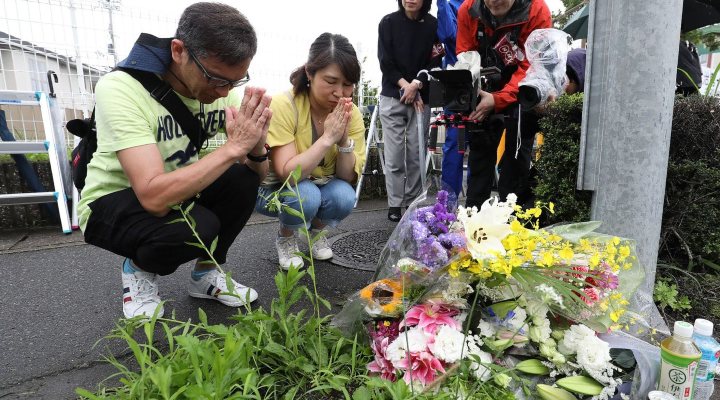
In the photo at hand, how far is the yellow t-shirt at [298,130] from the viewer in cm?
251

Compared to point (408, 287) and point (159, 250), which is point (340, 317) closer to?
point (408, 287)

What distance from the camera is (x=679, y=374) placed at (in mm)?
1336

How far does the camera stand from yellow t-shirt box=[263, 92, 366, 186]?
251cm

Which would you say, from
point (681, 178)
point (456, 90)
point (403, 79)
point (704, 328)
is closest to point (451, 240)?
point (704, 328)

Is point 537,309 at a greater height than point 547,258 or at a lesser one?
lesser

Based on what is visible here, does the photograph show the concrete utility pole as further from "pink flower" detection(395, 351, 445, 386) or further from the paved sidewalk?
the paved sidewalk

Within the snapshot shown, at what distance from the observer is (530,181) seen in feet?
10.1

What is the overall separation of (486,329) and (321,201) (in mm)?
1527

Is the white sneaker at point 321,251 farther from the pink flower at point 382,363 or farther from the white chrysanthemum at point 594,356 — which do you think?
the white chrysanthemum at point 594,356

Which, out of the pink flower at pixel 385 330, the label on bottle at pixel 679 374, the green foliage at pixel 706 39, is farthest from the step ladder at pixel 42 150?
the green foliage at pixel 706 39

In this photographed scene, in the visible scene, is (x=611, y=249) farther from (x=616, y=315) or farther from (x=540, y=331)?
(x=540, y=331)

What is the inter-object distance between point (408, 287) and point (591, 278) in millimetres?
578

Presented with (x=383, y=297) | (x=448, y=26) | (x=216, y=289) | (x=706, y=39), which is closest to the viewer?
(x=383, y=297)

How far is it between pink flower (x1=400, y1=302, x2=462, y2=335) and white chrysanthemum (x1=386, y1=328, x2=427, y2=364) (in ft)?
0.08
